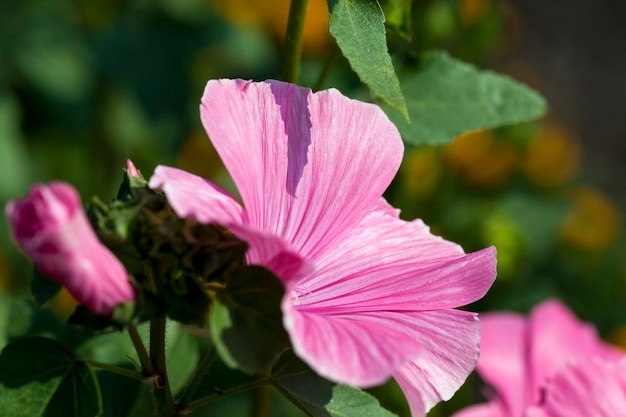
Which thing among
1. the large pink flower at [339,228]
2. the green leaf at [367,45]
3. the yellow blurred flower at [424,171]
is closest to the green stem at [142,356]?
the large pink flower at [339,228]

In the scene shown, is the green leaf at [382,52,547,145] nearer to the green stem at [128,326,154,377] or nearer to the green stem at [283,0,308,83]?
the green stem at [283,0,308,83]

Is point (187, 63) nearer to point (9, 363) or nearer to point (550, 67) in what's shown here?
point (9, 363)

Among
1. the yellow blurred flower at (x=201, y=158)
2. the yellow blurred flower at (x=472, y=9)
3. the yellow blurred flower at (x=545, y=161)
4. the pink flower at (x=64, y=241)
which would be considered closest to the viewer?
the pink flower at (x=64, y=241)

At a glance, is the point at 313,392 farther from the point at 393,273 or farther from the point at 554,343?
the point at 554,343

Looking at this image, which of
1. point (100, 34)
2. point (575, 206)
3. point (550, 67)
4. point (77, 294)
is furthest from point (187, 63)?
point (550, 67)

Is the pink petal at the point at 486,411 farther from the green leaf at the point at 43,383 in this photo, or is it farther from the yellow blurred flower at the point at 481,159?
the yellow blurred flower at the point at 481,159

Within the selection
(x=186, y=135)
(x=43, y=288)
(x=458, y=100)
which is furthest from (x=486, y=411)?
(x=186, y=135)
